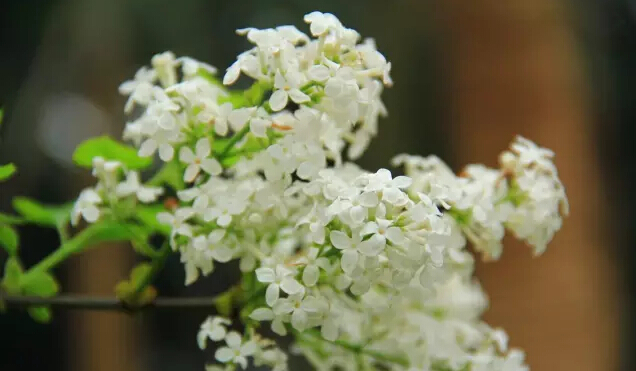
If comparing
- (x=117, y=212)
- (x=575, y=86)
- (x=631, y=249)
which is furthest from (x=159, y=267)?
(x=631, y=249)

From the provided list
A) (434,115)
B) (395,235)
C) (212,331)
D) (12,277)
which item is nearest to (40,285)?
(12,277)

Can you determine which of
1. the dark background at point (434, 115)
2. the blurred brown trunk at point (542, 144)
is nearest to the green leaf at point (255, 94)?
the dark background at point (434, 115)

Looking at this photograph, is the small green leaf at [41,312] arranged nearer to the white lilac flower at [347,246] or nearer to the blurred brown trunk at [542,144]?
the white lilac flower at [347,246]

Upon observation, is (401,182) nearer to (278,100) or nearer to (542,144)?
(278,100)

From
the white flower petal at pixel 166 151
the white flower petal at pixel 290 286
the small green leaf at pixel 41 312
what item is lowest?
the small green leaf at pixel 41 312

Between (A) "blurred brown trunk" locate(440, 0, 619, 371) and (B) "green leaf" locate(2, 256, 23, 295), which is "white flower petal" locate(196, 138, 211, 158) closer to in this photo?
(B) "green leaf" locate(2, 256, 23, 295)
